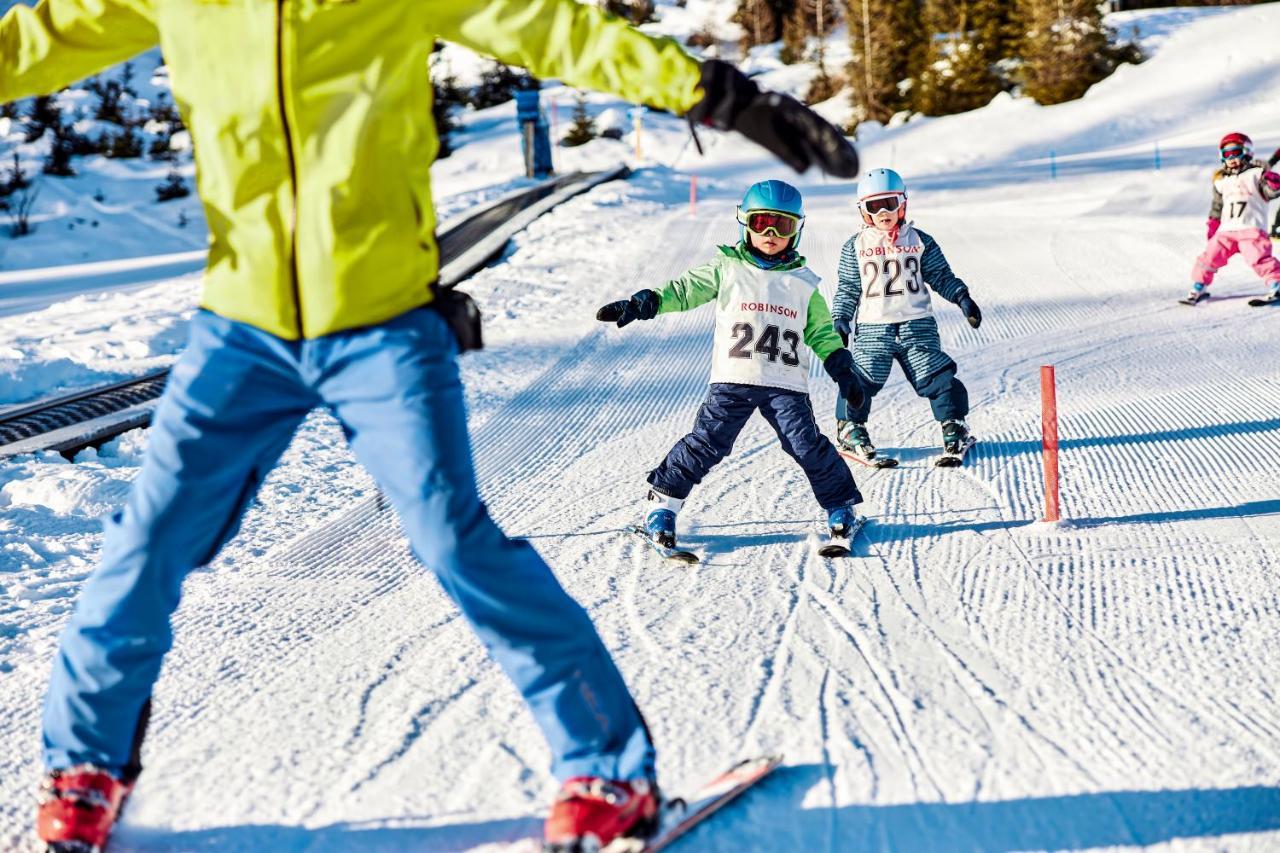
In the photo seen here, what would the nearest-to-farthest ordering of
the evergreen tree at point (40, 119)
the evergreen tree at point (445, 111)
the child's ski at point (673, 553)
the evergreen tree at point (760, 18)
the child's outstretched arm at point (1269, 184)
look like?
the child's ski at point (673, 553), the child's outstretched arm at point (1269, 184), the evergreen tree at point (40, 119), the evergreen tree at point (445, 111), the evergreen tree at point (760, 18)

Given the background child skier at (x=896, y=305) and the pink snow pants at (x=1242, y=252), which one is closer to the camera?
the background child skier at (x=896, y=305)

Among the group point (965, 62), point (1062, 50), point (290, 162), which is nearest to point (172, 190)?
point (290, 162)

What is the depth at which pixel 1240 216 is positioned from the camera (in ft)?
33.4

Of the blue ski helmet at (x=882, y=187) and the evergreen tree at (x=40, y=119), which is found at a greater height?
the evergreen tree at (x=40, y=119)

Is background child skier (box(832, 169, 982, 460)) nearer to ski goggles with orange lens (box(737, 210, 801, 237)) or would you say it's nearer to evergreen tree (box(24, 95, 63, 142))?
ski goggles with orange lens (box(737, 210, 801, 237))

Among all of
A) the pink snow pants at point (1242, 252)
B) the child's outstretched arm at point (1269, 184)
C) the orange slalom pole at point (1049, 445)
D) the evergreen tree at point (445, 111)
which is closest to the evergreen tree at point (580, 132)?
the evergreen tree at point (445, 111)

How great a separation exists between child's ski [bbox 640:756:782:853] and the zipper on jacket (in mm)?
1225

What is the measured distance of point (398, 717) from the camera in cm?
328

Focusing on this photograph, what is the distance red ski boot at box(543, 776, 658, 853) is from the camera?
8.00 feet

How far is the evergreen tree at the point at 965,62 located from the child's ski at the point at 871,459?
32.2 metres

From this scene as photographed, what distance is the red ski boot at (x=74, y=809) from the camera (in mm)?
2457

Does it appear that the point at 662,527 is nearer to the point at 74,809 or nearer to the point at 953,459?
the point at 953,459

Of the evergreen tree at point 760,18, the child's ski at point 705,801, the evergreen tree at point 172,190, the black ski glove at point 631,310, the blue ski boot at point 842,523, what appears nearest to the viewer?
the child's ski at point 705,801

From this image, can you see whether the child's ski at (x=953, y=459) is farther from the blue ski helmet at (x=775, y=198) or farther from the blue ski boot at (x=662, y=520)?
the blue ski helmet at (x=775, y=198)
